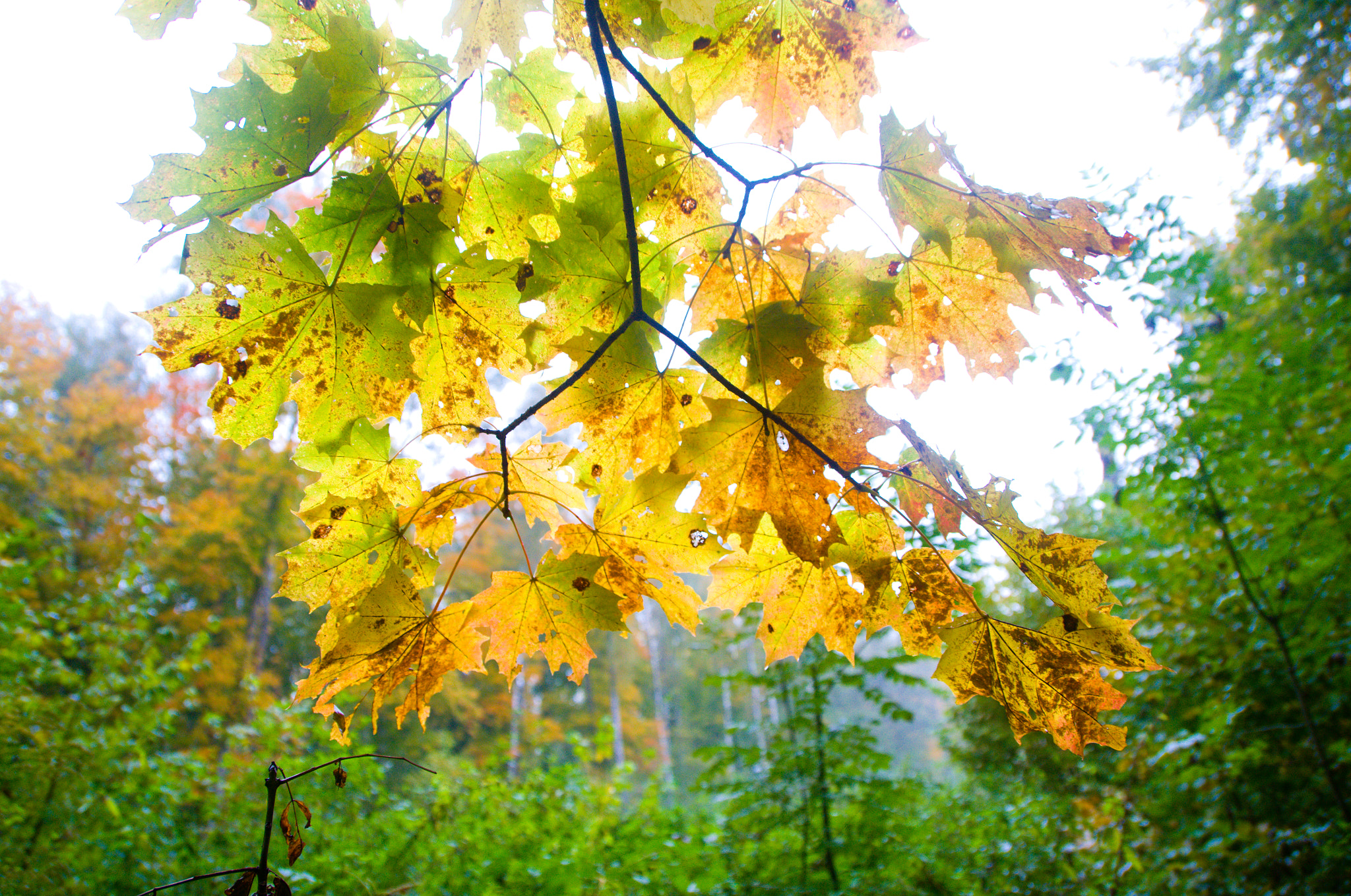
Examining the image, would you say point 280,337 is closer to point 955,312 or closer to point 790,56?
point 790,56

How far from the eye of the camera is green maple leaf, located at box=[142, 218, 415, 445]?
781 mm

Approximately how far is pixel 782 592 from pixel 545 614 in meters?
0.38

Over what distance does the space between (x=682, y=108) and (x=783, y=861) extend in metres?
3.22

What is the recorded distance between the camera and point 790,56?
41.3 inches

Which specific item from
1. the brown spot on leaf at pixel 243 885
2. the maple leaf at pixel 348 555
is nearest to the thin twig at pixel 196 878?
the brown spot on leaf at pixel 243 885

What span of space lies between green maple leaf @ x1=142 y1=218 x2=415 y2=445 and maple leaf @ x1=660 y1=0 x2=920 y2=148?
2.04ft

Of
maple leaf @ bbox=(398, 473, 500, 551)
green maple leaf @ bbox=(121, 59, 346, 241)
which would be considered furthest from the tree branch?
green maple leaf @ bbox=(121, 59, 346, 241)

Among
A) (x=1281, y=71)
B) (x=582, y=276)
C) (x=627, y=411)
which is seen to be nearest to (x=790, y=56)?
(x=582, y=276)

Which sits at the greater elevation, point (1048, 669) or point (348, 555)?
point (348, 555)

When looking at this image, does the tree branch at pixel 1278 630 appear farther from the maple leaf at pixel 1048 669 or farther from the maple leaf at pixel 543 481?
the maple leaf at pixel 543 481

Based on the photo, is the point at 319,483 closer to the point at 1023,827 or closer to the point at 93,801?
the point at 93,801

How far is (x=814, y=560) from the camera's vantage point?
0.81m

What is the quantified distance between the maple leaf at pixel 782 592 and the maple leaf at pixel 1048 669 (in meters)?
0.16

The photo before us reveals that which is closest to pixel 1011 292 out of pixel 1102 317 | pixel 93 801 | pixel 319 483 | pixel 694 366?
pixel 1102 317
